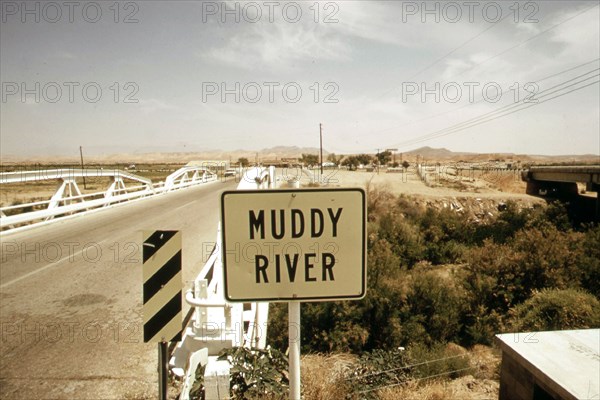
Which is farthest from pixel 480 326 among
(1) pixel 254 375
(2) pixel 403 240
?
(1) pixel 254 375

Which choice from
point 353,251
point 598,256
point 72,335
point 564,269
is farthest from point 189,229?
point 598,256

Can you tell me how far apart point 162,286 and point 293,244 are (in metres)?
1.03

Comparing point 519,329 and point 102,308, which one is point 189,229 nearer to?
point 102,308

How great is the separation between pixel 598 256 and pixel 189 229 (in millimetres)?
14626

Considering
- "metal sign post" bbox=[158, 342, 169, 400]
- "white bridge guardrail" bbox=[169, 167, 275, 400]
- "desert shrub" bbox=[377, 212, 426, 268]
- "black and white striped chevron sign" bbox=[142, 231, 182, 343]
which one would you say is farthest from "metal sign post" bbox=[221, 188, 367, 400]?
"desert shrub" bbox=[377, 212, 426, 268]

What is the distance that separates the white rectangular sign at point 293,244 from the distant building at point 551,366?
335cm

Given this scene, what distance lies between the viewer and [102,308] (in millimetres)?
5402

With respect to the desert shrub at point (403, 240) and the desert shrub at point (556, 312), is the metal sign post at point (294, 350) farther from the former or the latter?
the desert shrub at point (403, 240)

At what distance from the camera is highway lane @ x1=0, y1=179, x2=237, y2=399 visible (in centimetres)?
355

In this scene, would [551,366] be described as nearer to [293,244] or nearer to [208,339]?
[208,339]

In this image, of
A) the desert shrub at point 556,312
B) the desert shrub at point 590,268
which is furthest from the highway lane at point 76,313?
the desert shrub at point 590,268

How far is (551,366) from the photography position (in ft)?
13.0

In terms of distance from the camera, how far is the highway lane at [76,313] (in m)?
3.55

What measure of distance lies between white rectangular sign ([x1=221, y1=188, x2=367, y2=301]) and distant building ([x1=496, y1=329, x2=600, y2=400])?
11.0 feet
